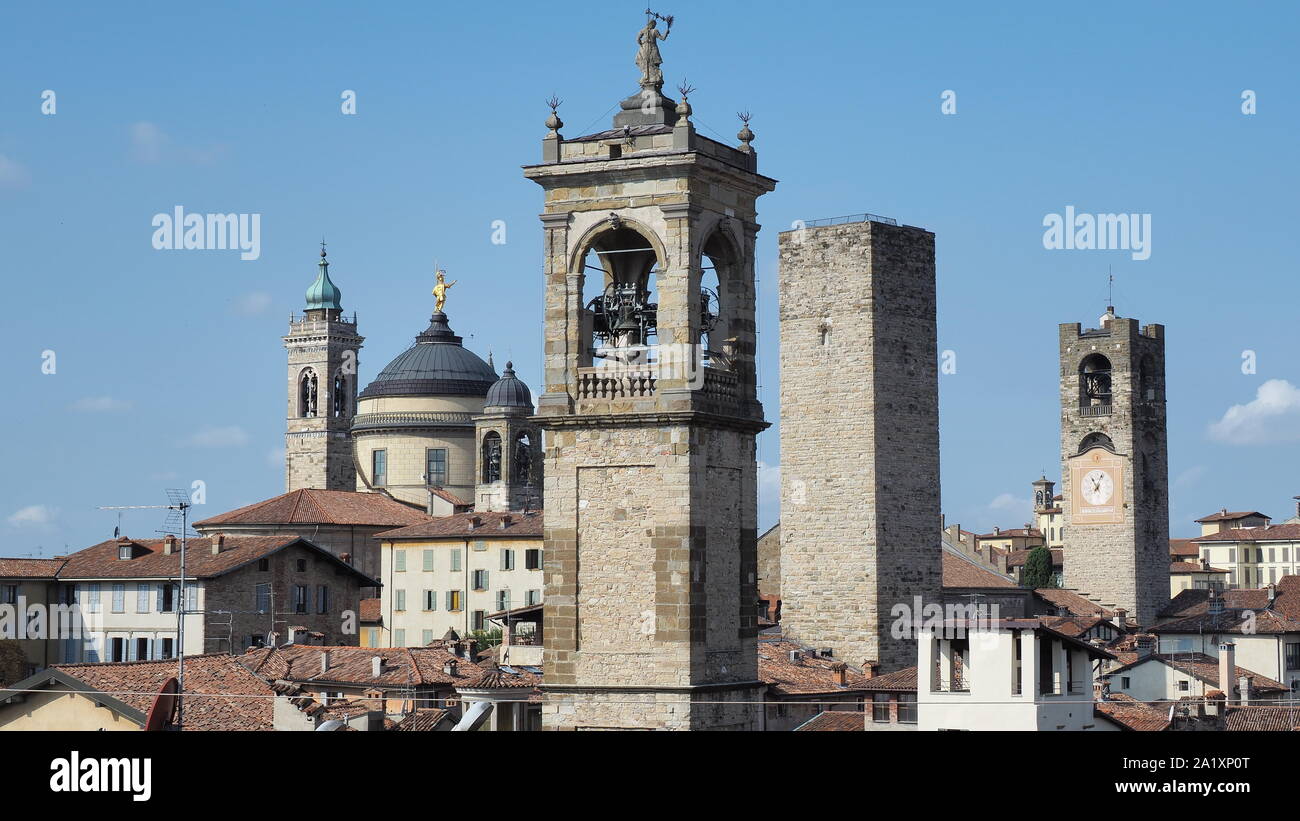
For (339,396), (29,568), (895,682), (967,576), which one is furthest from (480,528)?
(339,396)

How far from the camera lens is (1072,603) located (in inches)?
3967

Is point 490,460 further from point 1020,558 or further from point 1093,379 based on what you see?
point 1020,558

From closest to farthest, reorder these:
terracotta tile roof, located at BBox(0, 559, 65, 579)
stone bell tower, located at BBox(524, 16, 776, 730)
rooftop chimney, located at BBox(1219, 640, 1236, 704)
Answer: stone bell tower, located at BBox(524, 16, 776, 730)
rooftop chimney, located at BBox(1219, 640, 1236, 704)
terracotta tile roof, located at BBox(0, 559, 65, 579)

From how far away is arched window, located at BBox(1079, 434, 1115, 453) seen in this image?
10688cm

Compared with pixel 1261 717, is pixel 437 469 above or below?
above

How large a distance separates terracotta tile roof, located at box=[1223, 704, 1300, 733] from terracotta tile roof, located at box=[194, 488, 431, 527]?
186ft

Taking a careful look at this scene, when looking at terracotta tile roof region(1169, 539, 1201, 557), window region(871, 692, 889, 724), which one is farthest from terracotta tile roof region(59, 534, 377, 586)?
terracotta tile roof region(1169, 539, 1201, 557)

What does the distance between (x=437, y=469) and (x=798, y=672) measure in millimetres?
62897

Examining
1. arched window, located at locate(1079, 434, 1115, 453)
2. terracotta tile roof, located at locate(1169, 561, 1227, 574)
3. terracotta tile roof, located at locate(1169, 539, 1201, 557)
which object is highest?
arched window, located at locate(1079, 434, 1115, 453)

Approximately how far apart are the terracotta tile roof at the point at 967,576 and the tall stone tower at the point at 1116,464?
16.2 m

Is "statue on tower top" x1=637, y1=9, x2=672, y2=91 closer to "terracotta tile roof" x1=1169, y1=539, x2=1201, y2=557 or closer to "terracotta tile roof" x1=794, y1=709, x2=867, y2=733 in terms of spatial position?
"terracotta tile roof" x1=794, y1=709, x2=867, y2=733

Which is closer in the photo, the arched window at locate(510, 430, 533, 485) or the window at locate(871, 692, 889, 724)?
the window at locate(871, 692, 889, 724)

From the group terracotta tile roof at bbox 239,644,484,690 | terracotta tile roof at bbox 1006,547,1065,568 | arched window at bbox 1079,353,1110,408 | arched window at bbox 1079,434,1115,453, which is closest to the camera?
terracotta tile roof at bbox 239,644,484,690

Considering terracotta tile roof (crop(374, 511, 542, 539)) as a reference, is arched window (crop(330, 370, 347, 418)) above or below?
above
